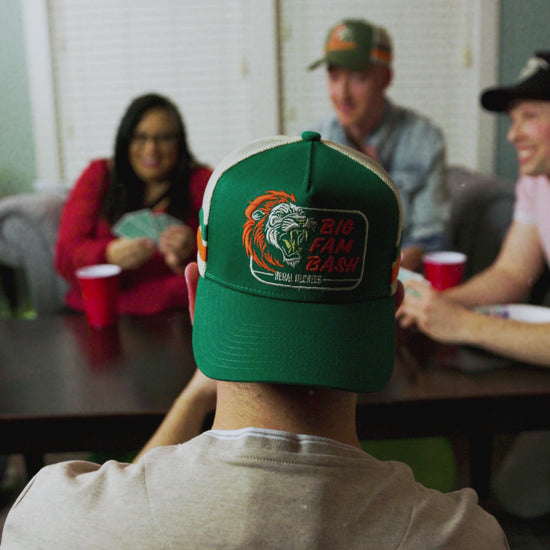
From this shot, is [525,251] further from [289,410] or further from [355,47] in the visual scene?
[289,410]

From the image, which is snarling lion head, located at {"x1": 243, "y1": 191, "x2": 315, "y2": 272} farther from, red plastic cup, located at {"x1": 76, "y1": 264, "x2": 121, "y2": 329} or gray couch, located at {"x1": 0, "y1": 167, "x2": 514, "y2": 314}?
gray couch, located at {"x1": 0, "y1": 167, "x2": 514, "y2": 314}

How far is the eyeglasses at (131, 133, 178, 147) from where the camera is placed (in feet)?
6.76

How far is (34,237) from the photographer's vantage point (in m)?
2.43

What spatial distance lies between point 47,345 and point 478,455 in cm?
95

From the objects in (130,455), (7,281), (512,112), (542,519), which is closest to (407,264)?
(512,112)

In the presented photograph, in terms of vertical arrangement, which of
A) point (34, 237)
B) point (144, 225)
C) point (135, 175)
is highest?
point (135, 175)

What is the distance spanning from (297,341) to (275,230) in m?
0.10

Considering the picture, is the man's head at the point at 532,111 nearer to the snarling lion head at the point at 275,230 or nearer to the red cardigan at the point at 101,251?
the red cardigan at the point at 101,251

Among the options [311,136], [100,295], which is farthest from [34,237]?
[311,136]

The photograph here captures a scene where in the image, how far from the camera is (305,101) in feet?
11.6

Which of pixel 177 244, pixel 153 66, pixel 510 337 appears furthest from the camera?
pixel 153 66

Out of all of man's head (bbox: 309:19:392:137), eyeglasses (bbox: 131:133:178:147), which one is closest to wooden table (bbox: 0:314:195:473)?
eyeglasses (bbox: 131:133:178:147)

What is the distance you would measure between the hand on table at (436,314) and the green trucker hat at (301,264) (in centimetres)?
67

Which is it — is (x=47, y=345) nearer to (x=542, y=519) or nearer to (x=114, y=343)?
(x=114, y=343)
